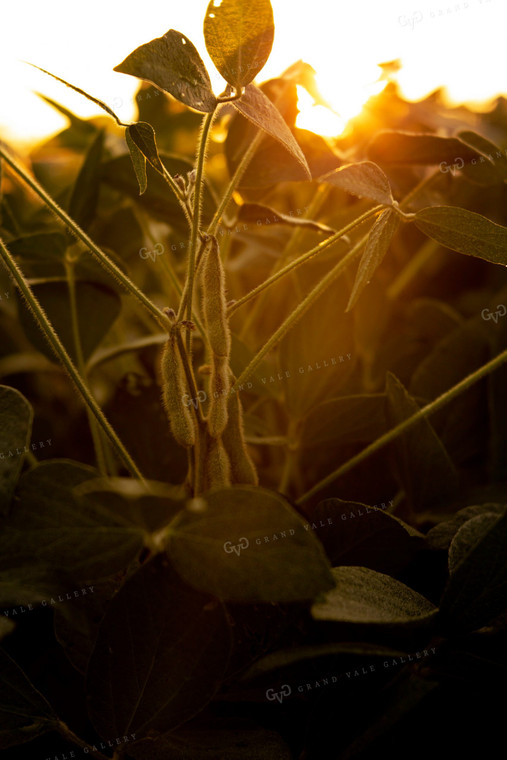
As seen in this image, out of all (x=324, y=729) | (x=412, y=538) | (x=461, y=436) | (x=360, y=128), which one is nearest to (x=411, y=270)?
(x=360, y=128)

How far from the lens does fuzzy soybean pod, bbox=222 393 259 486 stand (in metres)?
0.49

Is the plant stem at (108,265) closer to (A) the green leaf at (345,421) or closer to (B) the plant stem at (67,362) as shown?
(B) the plant stem at (67,362)

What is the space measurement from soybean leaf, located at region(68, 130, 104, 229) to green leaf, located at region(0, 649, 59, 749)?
476mm

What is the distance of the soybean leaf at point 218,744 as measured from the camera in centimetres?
40

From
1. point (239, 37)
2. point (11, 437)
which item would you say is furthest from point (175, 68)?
point (11, 437)

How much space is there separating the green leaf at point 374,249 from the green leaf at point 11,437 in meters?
0.24

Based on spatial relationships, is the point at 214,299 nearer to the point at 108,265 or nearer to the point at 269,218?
the point at 108,265

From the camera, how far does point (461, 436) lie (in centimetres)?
72

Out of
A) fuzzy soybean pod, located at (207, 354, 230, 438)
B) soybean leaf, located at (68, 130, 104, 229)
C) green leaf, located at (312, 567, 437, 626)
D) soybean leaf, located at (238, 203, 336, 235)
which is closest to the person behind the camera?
green leaf, located at (312, 567, 437, 626)

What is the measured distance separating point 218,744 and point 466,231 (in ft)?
1.28

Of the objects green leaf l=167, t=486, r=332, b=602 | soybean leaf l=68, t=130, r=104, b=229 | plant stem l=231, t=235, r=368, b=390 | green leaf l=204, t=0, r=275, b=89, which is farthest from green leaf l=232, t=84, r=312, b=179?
soybean leaf l=68, t=130, r=104, b=229

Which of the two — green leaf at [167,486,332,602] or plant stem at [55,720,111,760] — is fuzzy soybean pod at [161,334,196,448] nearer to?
green leaf at [167,486,332,602]

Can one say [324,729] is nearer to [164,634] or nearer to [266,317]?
[164,634]

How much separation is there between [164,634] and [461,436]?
0.44 meters
